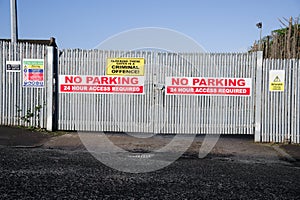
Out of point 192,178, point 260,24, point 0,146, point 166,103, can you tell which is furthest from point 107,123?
point 260,24

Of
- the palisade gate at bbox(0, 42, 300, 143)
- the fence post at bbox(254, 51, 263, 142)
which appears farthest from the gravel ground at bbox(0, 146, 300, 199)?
the palisade gate at bbox(0, 42, 300, 143)

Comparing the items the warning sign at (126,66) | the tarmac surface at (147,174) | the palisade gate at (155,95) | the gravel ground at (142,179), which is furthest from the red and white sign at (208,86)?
the gravel ground at (142,179)

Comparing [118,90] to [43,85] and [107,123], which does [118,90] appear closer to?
[107,123]

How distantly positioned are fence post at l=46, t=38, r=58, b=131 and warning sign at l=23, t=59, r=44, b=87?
252mm

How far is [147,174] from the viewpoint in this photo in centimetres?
600

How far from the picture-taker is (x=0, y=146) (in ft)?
27.0

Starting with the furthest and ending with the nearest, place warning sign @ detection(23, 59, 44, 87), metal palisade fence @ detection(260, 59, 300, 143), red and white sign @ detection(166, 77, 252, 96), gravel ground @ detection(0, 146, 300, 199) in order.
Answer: warning sign @ detection(23, 59, 44, 87)
red and white sign @ detection(166, 77, 252, 96)
metal palisade fence @ detection(260, 59, 300, 143)
gravel ground @ detection(0, 146, 300, 199)

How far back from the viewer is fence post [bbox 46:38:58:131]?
32.8 feet

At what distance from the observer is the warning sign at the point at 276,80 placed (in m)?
9.49

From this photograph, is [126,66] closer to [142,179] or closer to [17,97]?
[17,97]

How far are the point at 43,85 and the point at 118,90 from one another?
218 cm

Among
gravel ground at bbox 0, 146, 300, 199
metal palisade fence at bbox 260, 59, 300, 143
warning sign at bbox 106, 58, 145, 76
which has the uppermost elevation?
warning sign at bbox 106, 58, 145, 76

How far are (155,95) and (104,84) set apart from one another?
1.49 metres

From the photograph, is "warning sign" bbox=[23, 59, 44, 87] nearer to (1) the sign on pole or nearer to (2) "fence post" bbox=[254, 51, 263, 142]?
(1) the sign on pole
